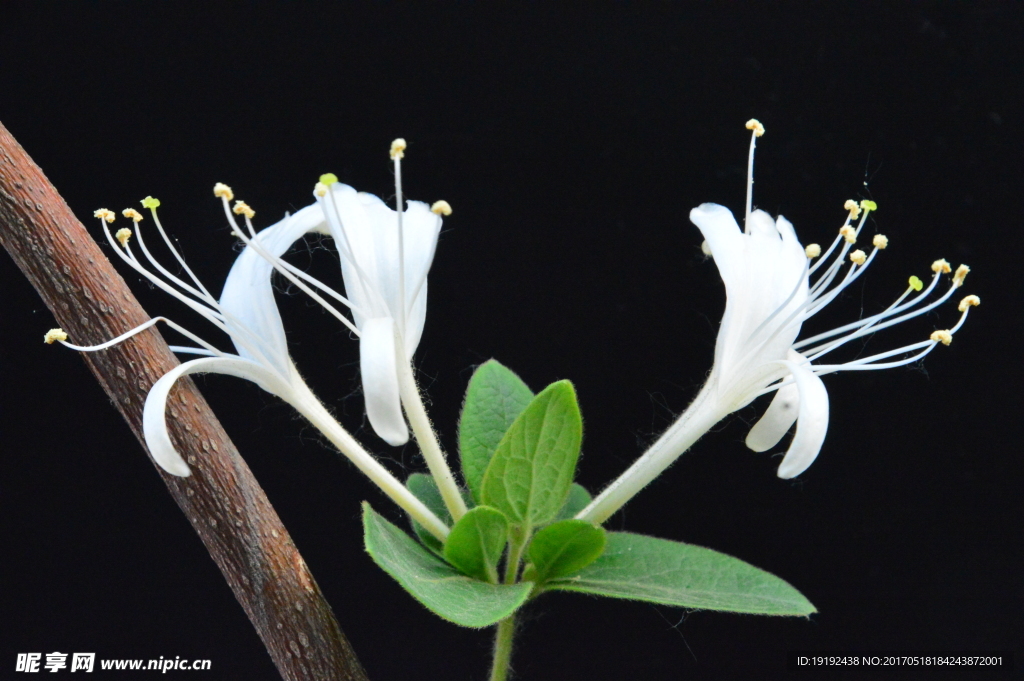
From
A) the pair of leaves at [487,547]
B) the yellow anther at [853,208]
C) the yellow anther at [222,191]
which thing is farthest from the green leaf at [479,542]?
the yellow anther at [853,208]

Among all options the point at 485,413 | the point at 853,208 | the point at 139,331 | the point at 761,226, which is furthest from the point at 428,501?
the point at 853,208

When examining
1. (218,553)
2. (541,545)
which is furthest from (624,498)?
(218,553)

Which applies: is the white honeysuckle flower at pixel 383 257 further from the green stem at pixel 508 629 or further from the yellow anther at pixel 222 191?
the green stem at pixel 508 629

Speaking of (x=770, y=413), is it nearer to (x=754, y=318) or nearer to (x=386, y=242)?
(x=754, y=318)

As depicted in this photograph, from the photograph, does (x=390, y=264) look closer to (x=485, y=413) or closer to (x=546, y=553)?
(x=485, y=413)

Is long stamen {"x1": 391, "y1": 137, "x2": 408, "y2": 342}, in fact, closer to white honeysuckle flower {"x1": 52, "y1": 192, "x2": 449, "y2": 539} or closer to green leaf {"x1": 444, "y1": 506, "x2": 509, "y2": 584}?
white honeysuckle flower {"x1": 52, "y1": 192, "x2": 449, "y2": 539}

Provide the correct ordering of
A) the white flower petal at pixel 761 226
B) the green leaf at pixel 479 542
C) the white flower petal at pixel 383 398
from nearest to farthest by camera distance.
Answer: the white flower petal at pixel 383 398
the green leaf at pixel 479 542
the white flower petal at pixel 761 226

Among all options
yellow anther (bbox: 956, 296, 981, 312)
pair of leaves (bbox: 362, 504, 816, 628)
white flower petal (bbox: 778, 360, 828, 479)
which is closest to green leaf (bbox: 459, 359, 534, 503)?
pair of leaves (bbox: 362, 504, 816, 628)
